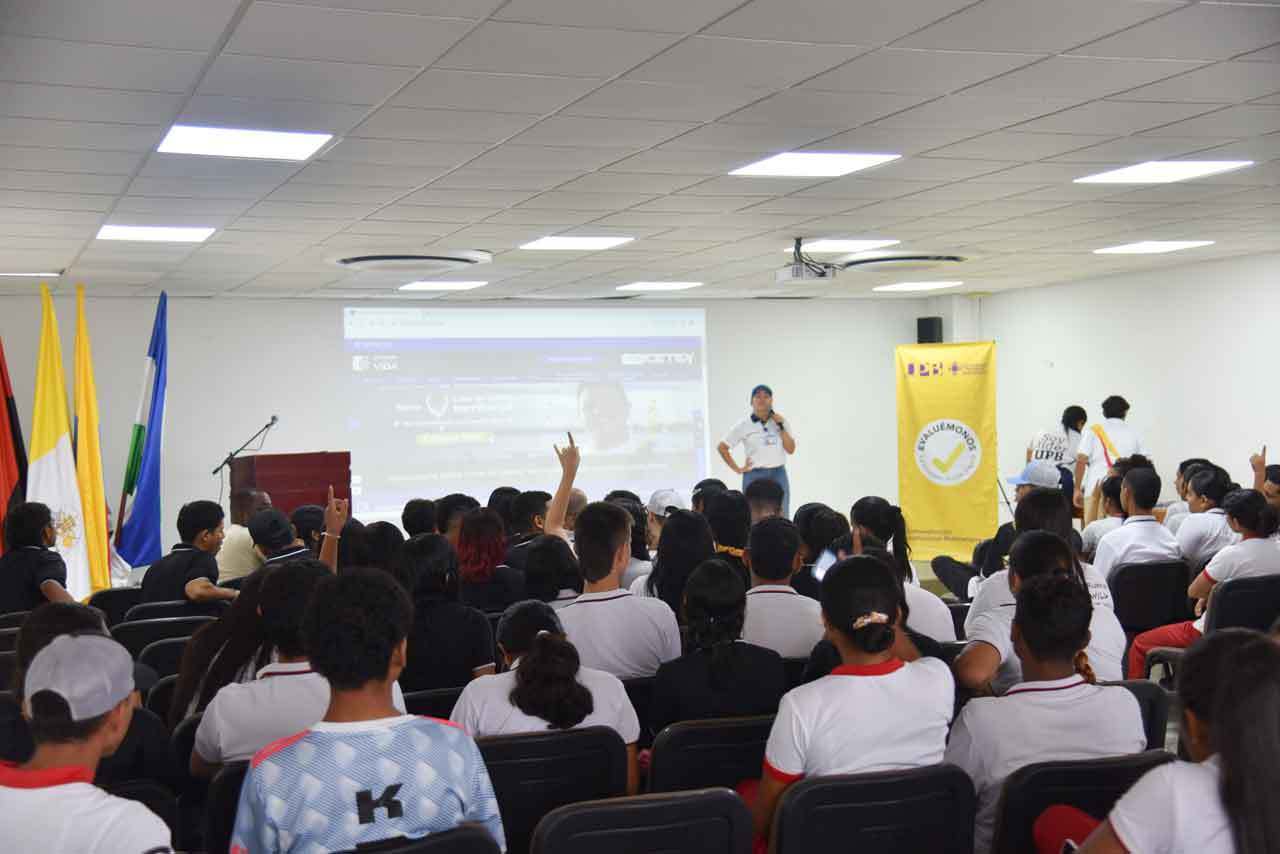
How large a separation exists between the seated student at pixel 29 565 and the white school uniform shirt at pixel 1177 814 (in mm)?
4921

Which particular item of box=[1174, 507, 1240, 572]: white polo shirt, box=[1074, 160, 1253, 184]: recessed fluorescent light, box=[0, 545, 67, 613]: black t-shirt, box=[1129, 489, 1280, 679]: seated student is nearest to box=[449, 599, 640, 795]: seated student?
box=[0, 545, 67, 613]: black t-shirt

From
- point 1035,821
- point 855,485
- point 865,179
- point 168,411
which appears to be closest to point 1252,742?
point 1035,821

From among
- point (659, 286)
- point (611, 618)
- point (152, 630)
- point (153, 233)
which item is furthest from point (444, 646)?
point (659, 286)

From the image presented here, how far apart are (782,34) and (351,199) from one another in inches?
138

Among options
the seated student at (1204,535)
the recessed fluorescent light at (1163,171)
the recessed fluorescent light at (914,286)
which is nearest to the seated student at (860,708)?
the seated student at (1204,535)

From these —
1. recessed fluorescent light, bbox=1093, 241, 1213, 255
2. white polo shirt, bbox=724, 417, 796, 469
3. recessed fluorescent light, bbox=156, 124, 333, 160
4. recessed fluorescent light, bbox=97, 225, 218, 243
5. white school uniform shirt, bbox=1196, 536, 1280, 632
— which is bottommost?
white school uniform shirt, bbox=1196, 536, 1280, 632

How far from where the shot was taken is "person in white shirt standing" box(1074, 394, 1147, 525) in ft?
36.6

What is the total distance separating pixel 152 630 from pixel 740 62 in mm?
3213

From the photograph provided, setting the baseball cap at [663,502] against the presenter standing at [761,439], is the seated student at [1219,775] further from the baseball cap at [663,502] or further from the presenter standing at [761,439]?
the presenter standing at [761,439]

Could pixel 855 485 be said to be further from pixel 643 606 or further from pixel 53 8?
pixel 53 8

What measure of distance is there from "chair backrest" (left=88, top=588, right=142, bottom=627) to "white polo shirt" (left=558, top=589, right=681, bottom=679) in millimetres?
2829

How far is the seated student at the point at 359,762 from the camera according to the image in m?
2.10

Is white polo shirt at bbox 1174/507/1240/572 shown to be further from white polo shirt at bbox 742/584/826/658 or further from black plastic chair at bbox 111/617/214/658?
black plastic chair at bbox 111/617/214/658

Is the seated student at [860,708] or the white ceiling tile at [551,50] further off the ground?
the white ceiling tile at [551,50]
